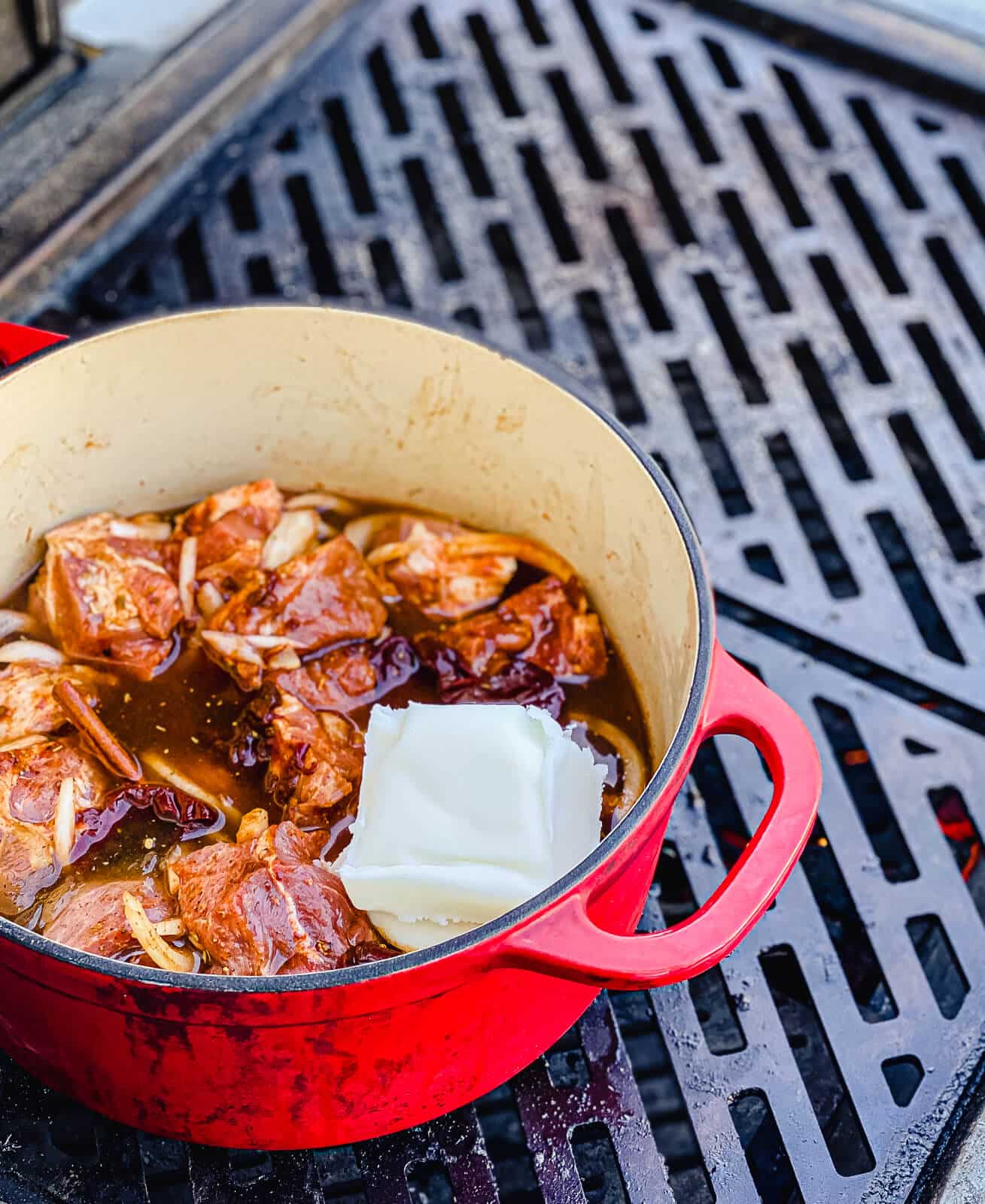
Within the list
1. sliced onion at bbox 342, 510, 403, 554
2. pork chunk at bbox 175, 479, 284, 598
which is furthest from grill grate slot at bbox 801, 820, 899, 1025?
pork chunk at bbox 175, 479, 284, 598

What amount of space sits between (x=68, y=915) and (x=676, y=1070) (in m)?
0.65

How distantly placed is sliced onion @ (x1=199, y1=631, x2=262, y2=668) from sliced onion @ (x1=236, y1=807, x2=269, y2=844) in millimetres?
192

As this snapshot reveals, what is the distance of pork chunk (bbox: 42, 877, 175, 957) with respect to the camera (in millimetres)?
1183

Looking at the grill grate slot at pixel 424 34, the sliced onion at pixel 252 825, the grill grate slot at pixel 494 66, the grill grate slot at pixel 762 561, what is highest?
the grill grate slot at pixel 424 34

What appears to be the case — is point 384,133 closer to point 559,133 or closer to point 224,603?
point 559,133

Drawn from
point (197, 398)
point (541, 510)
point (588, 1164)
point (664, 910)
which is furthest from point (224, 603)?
point (588, 1164)

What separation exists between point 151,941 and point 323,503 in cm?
65

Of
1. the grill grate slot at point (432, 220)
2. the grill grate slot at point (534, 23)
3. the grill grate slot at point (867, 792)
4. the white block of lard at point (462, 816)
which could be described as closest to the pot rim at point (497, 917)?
the white block of lard at point (462, 816)

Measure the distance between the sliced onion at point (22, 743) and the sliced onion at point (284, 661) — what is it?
0.83ft

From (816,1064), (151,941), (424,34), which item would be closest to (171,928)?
(151,941)

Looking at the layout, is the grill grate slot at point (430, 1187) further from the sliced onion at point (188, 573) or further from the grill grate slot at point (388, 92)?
the grill grate slot at point (388, 92)

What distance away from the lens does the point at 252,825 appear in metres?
1.32

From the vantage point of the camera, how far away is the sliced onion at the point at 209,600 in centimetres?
152

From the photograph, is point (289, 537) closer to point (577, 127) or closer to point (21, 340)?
point (21, 340)
